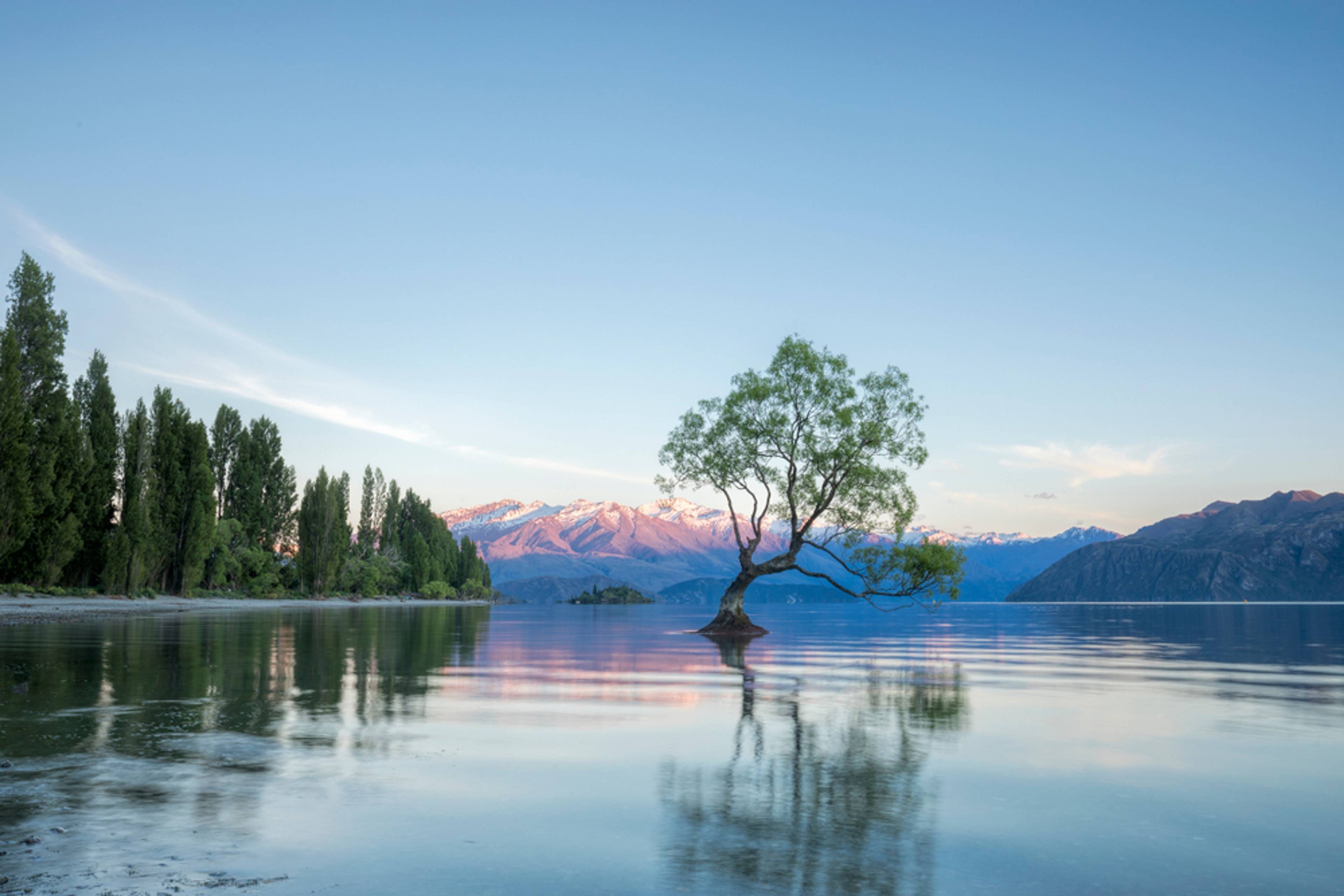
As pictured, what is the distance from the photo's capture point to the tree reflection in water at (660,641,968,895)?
7.10 m

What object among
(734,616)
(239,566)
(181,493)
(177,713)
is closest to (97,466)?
(181,493)

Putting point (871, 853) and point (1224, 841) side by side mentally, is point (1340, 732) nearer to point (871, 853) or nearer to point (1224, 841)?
point (1224, 841)

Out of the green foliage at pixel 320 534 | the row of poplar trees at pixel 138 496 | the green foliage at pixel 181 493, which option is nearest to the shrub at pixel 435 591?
the row of poplar trees at pixel 138 496

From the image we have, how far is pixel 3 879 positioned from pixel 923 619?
105364 millimetres

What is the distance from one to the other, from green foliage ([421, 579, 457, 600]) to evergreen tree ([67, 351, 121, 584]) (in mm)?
90977

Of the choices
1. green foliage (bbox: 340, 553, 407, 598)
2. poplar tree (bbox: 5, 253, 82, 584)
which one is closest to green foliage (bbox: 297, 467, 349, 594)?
green foliage (bbox: 340, 553, 407, 598)

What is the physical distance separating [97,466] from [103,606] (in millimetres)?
18047

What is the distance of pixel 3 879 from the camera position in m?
6.70

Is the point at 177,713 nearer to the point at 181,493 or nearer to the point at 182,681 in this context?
the point at 182,681

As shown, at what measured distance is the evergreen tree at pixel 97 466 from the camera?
76688 millimetres

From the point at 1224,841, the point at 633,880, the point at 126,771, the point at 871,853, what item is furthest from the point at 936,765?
the point at 126,771

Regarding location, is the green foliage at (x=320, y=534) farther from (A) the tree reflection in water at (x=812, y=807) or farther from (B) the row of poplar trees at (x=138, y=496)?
(A) the tree reflection in water at (x=812, y=807)

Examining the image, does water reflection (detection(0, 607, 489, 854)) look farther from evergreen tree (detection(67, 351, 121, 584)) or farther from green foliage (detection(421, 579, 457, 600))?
green foliage (detection(421, 579, 457, 600))

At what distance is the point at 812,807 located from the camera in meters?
9.27
